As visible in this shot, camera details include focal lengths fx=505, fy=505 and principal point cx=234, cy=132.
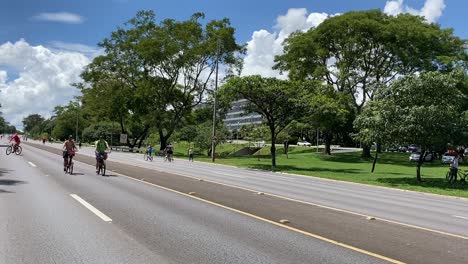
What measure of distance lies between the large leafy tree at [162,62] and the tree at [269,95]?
20140 millimetres

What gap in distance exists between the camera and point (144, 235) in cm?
851

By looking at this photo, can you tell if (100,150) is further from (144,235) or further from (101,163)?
(144,235)

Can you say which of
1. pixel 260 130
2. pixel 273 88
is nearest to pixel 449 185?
pixel 273 88

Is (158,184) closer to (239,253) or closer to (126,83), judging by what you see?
(239,253)

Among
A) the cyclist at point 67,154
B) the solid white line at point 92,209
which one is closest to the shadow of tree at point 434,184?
the cyclist at point 67,154

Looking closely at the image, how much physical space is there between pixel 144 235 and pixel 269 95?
3072 cm

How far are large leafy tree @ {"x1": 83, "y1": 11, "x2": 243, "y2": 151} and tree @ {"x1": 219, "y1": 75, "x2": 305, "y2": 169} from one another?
2014 centimetres

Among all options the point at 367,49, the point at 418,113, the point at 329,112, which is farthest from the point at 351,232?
the point at 367,49

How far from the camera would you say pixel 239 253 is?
288 inches

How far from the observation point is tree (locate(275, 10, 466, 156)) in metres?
55.6

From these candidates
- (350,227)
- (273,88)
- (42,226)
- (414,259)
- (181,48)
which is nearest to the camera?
(414,259)

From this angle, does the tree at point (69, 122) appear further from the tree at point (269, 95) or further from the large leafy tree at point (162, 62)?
the tree at point (269, 95)

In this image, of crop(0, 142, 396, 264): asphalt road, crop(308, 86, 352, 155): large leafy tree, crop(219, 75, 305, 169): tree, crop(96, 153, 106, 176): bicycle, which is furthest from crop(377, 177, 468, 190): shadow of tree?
crop(0, 142, 396, 264): asphalt road

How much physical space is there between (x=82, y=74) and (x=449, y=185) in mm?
54355
